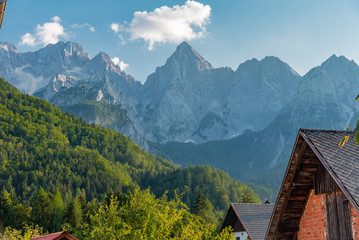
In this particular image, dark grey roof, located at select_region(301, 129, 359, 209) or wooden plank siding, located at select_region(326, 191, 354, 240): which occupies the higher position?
dark grey roof, located at select_region(301, 129, 359, 209)

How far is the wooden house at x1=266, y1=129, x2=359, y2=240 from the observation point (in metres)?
7.72

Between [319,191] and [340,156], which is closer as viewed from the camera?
[340,156]

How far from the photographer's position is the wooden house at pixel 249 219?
4041 centimetres

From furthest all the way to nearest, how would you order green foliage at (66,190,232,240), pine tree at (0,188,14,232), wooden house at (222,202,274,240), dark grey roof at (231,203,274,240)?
pine tree at (0,188,14,232) < wooden house at (222,202,274,240) < dark grey roof at (231,203,274,240) < green foliage at (66,190,232,240)

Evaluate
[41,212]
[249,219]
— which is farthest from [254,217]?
[41,212]

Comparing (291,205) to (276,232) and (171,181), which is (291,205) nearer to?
(276,232)

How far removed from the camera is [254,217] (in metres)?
42.3

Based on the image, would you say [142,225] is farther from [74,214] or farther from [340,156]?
[74,214]

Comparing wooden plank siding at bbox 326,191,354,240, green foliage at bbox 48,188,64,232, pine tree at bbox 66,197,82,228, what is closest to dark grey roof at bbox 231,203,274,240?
wooden plank siding at bbox 326,191,354,240

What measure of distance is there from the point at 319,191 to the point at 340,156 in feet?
4.57

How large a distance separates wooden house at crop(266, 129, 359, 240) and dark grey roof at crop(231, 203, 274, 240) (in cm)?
A: 3078

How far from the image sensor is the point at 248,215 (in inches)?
1678

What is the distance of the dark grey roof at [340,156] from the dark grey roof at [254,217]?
32.6 meters

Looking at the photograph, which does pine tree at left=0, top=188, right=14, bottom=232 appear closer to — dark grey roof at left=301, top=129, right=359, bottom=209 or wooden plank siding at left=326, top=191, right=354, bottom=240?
wooden plank siding at left=326, top=191, right=354, bottom=240
